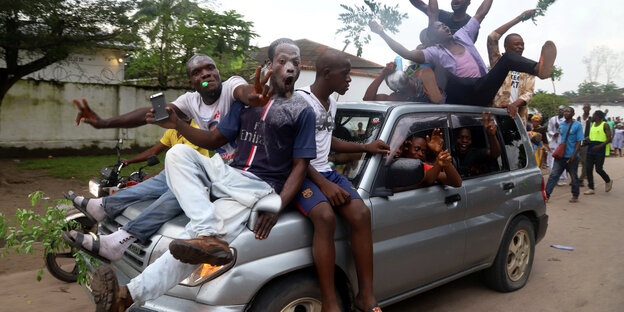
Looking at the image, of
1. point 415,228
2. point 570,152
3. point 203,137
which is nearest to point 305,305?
point 415,228

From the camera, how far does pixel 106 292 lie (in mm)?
2229

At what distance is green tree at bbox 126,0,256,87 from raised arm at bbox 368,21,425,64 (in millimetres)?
8993

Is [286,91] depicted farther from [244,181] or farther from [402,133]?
[402,133]

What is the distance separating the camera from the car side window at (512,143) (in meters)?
4.50

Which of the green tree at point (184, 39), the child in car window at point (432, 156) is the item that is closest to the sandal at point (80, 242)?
the child in car window at point (432, 156)

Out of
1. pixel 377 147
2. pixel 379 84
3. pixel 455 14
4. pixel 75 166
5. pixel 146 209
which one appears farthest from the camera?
pixel 75 166

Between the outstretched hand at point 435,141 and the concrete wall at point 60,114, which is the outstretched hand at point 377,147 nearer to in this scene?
the outstretched hand at point 435,141

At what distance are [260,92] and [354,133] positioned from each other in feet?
3.88

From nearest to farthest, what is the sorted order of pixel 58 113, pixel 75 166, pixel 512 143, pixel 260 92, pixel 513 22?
pixel 260 92 → pixel 512 143 → pixel 513 22 → pixel 75 166 → pixel 58 113

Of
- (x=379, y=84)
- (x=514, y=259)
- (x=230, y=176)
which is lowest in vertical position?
(x=514, y=259)

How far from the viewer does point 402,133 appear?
3588mm

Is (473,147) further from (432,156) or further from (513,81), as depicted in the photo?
(513,81)

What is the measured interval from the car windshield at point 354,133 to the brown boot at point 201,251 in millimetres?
1227

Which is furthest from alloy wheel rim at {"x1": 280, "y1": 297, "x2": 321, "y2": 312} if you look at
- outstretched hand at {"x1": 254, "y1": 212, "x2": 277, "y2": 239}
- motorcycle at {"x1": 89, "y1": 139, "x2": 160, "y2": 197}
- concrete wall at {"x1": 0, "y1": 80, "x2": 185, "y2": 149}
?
concrete wall at {"x1": 0, "y1": 80, "x2": 185, "y2": 149}
